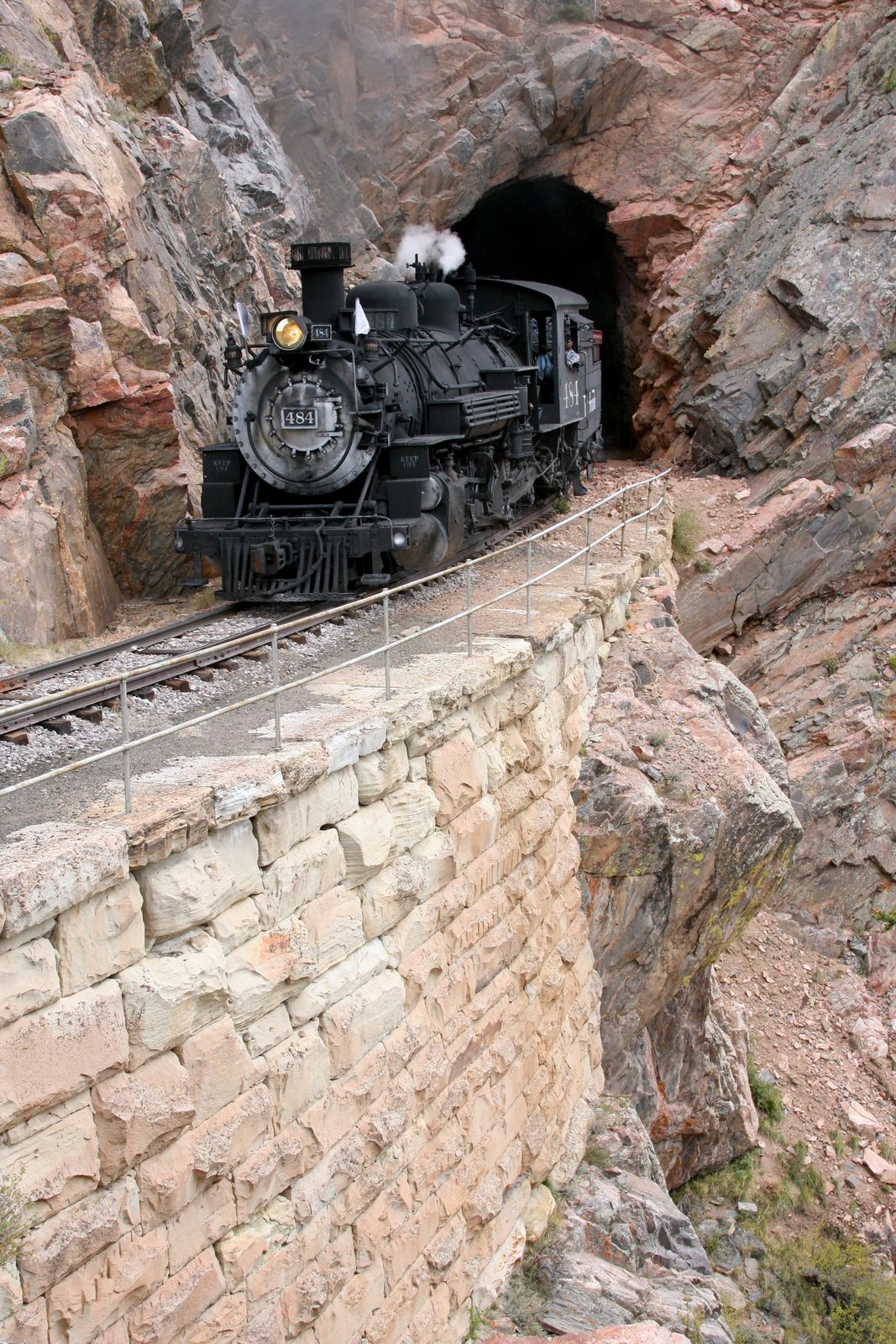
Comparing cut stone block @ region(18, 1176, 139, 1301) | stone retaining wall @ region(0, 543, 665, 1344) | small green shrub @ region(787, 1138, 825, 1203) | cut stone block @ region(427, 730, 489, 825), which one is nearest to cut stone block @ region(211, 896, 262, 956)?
stone retaining wall @ region(0, 543, 665, 1344)

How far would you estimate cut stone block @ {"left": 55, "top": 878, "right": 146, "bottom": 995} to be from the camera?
14.6 feet

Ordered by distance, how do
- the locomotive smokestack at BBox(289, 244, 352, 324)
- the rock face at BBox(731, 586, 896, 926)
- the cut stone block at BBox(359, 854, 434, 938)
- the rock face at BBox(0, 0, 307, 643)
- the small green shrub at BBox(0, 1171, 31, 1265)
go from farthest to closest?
the rock face at BBox(731, 586, 896, 926) → the rock face at BBox(0, 0, 307, 643) → the locomotive smokestack at BBox(289, 244, 352, 324) → the cut stone block at BBox(359, 854, 434, 938) → the small green shrub at BBox(0, 1171, 31, 1265)

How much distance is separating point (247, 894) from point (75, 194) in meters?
10.5

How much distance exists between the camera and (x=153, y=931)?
193 inches

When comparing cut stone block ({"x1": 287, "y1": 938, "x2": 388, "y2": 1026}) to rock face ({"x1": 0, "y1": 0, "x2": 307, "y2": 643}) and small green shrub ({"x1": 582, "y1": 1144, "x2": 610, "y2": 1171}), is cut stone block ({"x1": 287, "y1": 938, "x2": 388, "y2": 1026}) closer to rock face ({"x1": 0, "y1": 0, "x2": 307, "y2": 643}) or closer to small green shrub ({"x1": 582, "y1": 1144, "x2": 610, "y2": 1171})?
small green shrub ({"x1": 582, "y1": 1144, "x2": 610, "y2": 1171})

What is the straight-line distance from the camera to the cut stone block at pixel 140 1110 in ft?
14.9

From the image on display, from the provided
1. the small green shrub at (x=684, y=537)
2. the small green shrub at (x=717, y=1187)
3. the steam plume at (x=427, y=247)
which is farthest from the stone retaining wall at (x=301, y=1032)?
the steam plume at (x=427, y=247)

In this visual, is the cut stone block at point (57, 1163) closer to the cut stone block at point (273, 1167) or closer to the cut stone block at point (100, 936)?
Result: the cut stone block at point (100, 936)

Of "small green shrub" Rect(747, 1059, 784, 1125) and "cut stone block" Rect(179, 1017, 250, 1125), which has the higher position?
"cut stone block" Rect(179, 1017, 250, 1125)

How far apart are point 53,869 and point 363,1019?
237cm

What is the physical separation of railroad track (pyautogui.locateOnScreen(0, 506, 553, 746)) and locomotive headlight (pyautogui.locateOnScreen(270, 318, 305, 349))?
2456mm

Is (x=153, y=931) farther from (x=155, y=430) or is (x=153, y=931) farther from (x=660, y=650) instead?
(x=155, y=430)

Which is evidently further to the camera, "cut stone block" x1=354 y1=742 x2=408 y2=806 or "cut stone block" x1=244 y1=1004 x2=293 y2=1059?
"cut stone block" x1=354 y1=742 x2=408 y2=806

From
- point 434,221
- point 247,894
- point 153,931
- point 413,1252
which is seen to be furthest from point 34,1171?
point 434,221
